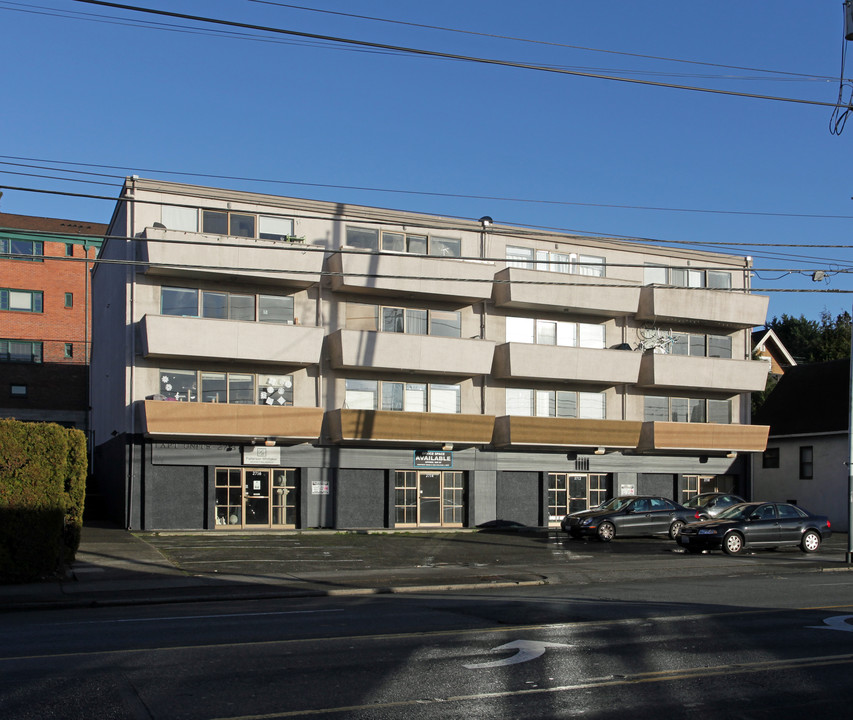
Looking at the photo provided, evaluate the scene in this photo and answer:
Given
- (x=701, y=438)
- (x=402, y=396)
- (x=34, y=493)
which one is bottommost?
(x=34, y=493)

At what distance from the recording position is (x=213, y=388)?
31.3m

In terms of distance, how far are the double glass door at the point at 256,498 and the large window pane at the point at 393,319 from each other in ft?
20.6

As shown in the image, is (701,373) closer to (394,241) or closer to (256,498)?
(394,241)

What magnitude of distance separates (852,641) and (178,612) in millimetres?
9817

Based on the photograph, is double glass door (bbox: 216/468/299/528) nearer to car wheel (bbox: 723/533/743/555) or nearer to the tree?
car wheel (bbox: 723/533/743/555)

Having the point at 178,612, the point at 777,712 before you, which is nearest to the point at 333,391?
the point at 178,612

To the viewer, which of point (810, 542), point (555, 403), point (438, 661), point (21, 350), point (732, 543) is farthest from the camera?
point (21, 350)

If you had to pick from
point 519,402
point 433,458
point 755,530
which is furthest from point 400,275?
point 755,530

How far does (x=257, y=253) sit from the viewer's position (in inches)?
1198

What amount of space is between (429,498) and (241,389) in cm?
829

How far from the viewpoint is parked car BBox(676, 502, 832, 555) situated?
25859mm

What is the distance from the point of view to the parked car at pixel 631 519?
2958 centimetres

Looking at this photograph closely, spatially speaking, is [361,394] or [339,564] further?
[361,394]

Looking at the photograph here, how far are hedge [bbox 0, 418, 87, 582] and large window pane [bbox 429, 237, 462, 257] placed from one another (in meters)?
17.8
